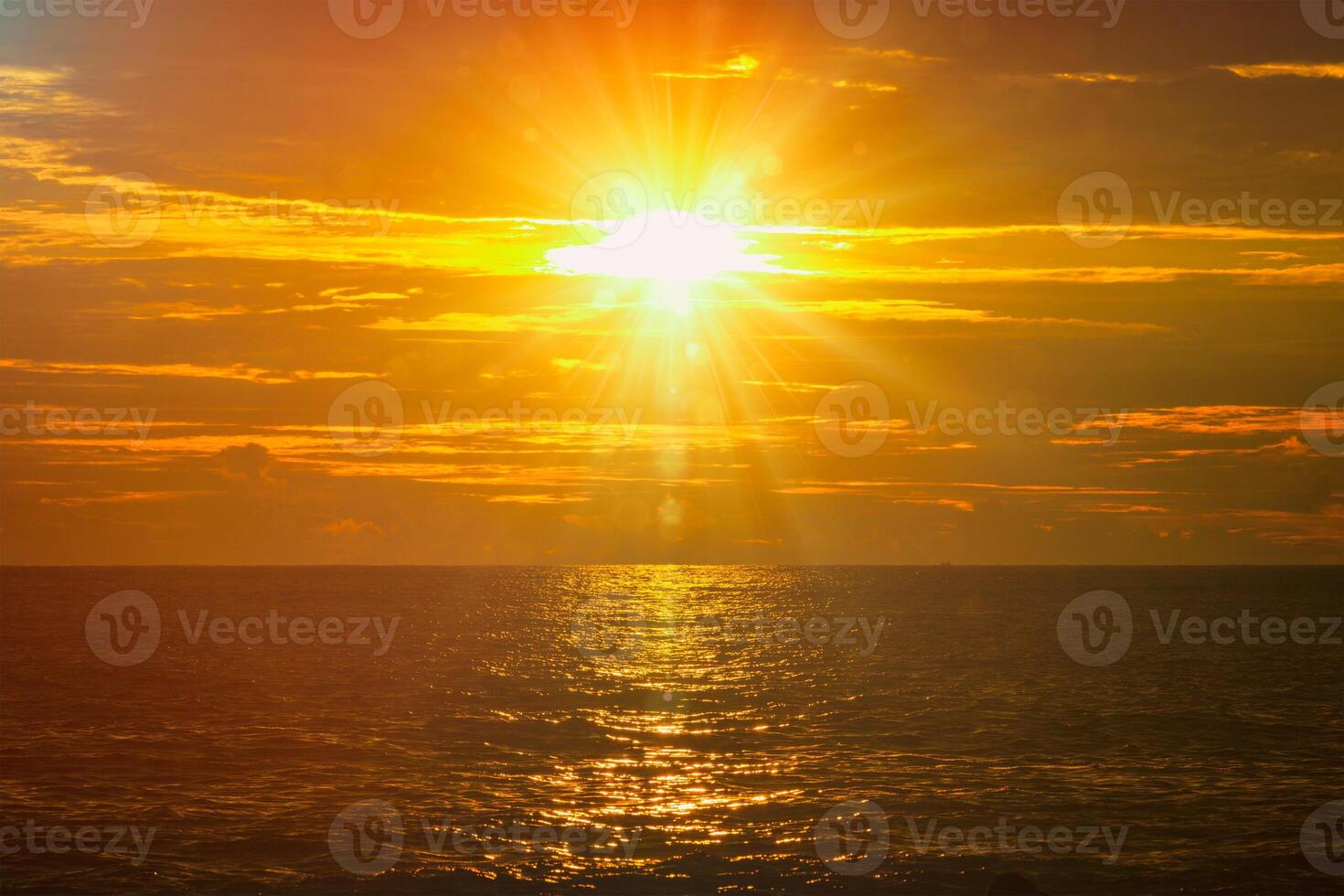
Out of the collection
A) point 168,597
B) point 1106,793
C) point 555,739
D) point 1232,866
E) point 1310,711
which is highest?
point 168,597

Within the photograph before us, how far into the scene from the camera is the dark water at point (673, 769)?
29.0 metres

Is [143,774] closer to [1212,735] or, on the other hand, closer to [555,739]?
[555,739]

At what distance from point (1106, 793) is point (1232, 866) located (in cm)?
801

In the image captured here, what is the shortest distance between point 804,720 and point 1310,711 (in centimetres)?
2787

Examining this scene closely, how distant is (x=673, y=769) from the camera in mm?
40594

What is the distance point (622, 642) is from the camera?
101 m

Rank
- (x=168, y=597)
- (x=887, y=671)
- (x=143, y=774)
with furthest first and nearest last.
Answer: (x=168, y=597), (x=887, y=671), (x=143, y=774)

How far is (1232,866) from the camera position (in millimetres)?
29297

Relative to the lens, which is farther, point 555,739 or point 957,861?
point 555,739

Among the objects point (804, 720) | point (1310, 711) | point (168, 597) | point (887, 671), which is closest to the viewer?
point (804, 720)

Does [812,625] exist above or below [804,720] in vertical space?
above

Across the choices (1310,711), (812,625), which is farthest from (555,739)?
(812,625)

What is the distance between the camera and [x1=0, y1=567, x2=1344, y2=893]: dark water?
29.0m

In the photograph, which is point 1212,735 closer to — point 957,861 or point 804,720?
point 804,720
